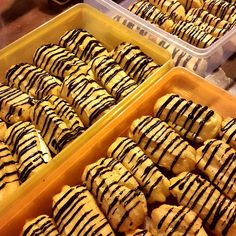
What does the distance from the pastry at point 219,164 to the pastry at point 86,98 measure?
15.4 inches

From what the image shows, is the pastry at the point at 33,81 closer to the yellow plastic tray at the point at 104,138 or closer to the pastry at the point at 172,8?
the yellow plastic tray at the point at 104,138

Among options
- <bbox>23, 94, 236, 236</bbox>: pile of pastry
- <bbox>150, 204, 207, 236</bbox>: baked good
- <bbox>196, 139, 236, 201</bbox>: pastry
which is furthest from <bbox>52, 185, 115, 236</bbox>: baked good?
<bbox>196, 139, 236, 201</bbox>: pastry

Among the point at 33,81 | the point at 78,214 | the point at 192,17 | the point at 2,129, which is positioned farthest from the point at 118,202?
the point at 192,17

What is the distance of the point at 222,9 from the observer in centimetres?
179

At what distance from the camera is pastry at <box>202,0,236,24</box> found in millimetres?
1770

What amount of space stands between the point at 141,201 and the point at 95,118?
1.27 ft

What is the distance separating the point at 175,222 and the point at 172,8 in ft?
3.57

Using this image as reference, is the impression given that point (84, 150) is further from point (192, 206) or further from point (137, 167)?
point (192, 206)

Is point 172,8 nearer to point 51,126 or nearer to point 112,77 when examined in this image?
point 112,77

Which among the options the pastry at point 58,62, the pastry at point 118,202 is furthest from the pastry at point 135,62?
the pastry at point 118,202

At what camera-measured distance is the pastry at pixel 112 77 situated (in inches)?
59.4

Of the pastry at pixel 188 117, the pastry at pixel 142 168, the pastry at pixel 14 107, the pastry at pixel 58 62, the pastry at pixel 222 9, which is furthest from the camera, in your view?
the pastry at pixel 222 9

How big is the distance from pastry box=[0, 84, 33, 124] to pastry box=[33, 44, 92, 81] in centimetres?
18

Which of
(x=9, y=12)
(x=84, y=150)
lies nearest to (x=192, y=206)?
(x=84, y=150)
